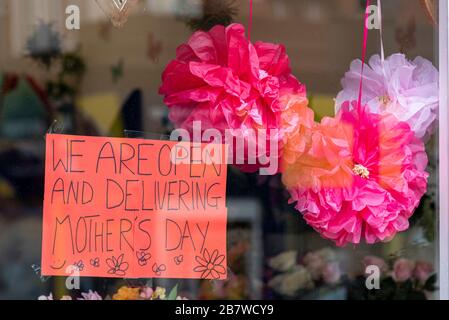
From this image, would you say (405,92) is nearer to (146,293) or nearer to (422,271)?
(422,271)

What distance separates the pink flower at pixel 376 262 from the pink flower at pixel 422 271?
0.08m

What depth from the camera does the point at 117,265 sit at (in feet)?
6.13

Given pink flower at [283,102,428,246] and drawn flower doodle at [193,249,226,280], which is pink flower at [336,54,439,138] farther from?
drawn flower doodle at [193,249,226,280]

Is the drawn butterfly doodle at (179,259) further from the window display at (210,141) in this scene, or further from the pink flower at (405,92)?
the pink flower at (405,92)

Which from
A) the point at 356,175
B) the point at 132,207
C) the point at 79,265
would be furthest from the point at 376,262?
the point at 79,265

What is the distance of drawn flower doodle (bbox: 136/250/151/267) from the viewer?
1.86m

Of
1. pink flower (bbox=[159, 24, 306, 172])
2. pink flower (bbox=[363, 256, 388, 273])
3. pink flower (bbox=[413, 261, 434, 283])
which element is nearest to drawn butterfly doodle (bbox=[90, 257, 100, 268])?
pink flower (bbox=[159, 24, 306, 172])

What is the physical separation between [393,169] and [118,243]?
2.30ft

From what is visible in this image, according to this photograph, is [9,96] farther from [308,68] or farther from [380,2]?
[380,2]

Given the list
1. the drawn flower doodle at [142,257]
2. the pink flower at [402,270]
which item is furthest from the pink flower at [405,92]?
the drawn flower doodle at [142,257]

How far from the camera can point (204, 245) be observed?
1873mm

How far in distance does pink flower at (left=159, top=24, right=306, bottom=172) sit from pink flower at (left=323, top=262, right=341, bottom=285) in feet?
1.04

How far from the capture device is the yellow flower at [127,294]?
1.88m

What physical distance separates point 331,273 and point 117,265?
0.53 m
